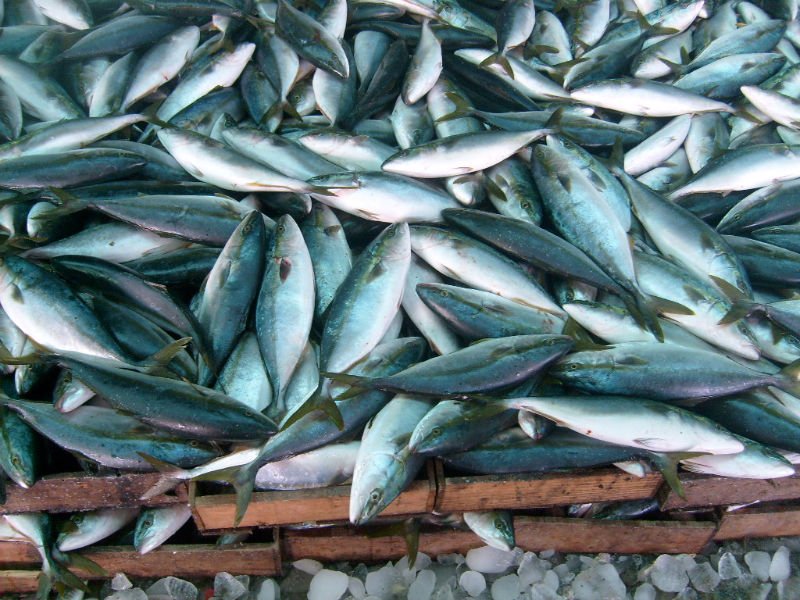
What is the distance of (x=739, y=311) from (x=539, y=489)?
885 mm

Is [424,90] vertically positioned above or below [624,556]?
above

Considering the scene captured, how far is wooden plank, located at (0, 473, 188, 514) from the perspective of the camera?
1804 mm

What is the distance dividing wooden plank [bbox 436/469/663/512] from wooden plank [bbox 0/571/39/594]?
1378mm

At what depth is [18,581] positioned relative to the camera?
206cm

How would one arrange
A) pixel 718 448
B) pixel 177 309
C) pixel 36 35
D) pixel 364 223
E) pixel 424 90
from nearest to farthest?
pixel 718 448
pixel 177 309
pixel 364 223
pixel 424 90
pixel 36 35

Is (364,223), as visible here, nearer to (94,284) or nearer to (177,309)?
(177,309)

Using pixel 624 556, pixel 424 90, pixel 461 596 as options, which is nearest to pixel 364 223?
pixel 424 90

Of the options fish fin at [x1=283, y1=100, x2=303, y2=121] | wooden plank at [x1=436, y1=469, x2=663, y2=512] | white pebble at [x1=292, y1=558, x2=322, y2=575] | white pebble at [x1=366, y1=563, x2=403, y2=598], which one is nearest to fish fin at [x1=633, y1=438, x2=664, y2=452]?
wooden plank at [x1=436, y1=469, x2=663, y2=512]

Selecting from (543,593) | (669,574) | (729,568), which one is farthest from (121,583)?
(729,568)

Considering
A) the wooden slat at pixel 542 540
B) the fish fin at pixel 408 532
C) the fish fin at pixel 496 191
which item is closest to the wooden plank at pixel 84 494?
the wooden slat at pixel 542 540

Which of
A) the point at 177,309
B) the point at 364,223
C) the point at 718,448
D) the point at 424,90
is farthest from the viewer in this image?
the point at 424,90

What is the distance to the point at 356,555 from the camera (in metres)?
2.14

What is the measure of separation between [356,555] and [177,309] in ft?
3.38

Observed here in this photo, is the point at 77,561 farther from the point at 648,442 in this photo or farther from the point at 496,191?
the point at 496,191
